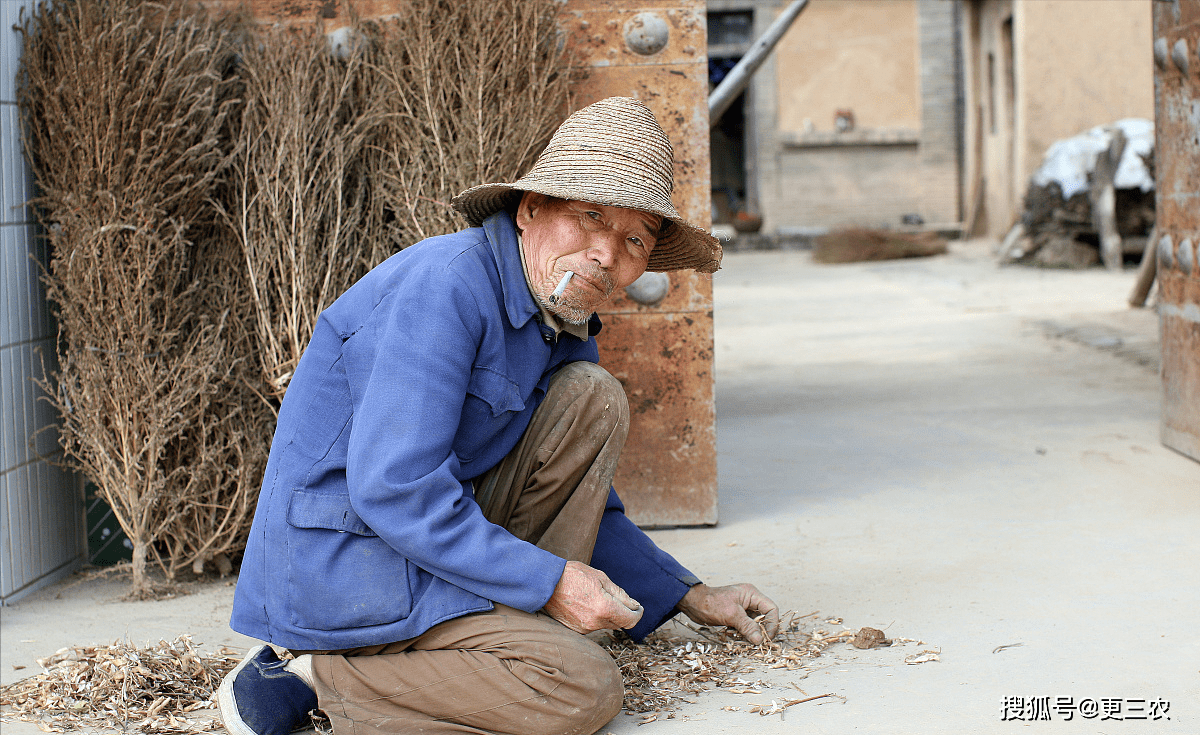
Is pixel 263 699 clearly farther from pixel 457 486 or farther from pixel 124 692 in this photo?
pixel 457 486

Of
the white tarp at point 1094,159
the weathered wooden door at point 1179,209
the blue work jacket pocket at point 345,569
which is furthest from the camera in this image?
the white tarp at point 1094,159

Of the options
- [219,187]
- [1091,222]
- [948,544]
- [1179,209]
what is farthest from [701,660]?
[1091,222]

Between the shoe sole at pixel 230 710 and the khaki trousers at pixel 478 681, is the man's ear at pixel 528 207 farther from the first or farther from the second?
the shoe sole at pixel 230 710

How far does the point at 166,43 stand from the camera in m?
2.89

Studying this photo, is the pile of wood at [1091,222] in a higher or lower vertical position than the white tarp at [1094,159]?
lower

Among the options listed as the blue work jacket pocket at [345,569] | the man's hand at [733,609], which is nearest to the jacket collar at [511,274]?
the blue work jacket pocket at [345,569]

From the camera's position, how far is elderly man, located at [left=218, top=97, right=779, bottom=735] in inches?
72.1

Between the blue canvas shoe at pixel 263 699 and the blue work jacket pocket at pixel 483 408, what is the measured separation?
0.54 meters

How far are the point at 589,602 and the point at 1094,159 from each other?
1123 cm

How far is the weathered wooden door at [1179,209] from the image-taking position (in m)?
3.79

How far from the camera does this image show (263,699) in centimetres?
202

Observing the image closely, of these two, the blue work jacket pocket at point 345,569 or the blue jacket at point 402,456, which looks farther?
the blue work jacket pocket at point 345,569

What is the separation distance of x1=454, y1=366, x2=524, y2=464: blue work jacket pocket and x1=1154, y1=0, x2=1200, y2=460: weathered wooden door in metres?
2.88

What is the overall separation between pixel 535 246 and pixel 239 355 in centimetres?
130
